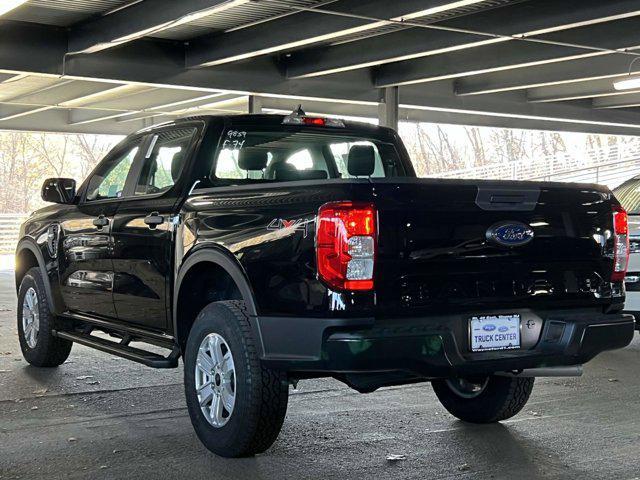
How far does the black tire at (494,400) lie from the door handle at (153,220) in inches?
73.7

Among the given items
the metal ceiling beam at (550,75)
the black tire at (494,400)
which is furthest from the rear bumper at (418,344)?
the metal ceiling beam at (550,75)

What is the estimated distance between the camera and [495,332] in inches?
194

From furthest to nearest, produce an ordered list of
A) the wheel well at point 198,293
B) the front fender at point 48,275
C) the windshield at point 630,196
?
1. the windshield at point 630,196
2. the front fender at point 48,275
3. the wheel well at point 198,293

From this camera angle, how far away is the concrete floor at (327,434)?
5023 millimetres

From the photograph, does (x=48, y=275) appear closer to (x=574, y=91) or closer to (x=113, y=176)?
(x=113, y=176)

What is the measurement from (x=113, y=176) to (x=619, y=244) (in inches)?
139

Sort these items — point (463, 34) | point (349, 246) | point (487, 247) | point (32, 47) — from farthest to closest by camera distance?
point (32, 47), point (463, 34), point (487, 247), point (349, 246)

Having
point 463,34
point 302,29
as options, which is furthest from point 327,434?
point 463,34

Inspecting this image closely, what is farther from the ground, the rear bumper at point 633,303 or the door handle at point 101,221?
the door handle at point 101,221

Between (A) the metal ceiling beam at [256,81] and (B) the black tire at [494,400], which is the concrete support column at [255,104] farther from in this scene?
(B) the black tire at [494,400]

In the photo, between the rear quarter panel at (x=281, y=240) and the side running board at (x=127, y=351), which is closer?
the rear quarter panel at (x=281, y=240)

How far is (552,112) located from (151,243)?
17.4 metres

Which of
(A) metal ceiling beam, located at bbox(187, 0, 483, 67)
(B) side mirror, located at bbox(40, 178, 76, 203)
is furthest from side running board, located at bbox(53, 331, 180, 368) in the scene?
(A) metal ceiling beam, located at bbox(187, 0, 483, 67)

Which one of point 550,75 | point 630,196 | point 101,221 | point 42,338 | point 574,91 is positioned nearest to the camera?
point 101,221
